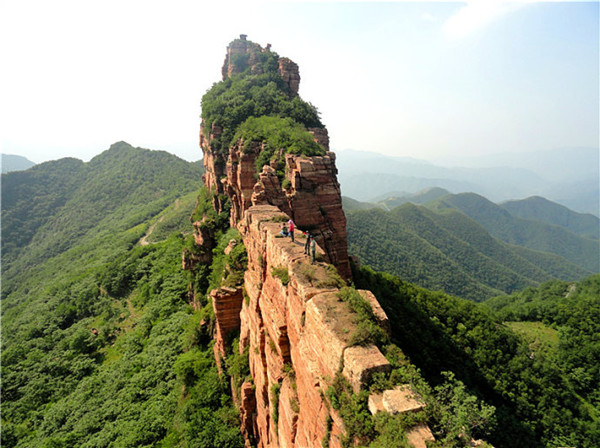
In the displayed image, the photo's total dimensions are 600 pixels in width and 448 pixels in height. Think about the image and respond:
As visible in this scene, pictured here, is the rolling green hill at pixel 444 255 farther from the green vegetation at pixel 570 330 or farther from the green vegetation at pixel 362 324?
the green vegetation at pixel 362 324

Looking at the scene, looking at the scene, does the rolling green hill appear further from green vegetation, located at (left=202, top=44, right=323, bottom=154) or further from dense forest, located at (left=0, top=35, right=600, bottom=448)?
green vegetation, located at (left=202, top=44, right=323, bottom=154)

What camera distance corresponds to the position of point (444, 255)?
106875 mm

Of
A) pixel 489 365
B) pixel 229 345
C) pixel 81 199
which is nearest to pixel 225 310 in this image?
pixel 229 345

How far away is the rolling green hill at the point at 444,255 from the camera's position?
86.6m

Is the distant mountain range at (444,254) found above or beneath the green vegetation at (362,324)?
beneath

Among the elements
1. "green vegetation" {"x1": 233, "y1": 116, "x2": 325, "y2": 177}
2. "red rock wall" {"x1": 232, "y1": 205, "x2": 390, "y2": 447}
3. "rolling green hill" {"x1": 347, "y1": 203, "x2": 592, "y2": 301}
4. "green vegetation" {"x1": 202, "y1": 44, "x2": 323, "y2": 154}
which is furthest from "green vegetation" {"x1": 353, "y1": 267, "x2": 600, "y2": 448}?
"rolling green hill" {"x1": 347, "y1": 203, "x2": 592, "y2": 301}

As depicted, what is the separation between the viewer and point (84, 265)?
54.9 metres

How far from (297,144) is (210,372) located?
785 inches

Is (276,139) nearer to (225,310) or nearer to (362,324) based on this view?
(225,310)

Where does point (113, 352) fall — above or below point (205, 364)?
below

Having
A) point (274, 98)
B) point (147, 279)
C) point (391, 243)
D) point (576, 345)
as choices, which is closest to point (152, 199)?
point (147, 279)

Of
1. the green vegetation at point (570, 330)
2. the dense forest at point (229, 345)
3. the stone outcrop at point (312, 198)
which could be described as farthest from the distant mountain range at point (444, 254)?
the stone outcrop at point (312, 198)

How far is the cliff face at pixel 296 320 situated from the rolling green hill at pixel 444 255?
58.6 meters

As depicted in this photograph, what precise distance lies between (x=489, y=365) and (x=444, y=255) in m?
88.9
